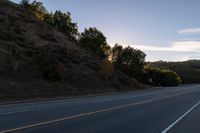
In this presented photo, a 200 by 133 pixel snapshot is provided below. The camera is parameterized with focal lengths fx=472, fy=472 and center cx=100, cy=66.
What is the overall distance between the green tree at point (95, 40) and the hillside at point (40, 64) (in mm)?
21046

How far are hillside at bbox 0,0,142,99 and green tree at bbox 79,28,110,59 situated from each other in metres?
21.0

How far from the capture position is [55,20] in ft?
363

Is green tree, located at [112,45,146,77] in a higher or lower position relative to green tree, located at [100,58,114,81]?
higher

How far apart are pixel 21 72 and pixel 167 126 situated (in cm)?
3689

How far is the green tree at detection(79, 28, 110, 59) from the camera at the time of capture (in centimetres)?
10478

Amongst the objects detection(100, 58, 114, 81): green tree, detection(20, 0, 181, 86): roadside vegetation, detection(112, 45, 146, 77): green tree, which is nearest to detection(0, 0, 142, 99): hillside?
detection(100, 58, 114, 81): green tree

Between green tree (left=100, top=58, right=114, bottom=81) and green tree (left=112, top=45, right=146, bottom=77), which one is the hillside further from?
green tree (left=112, top=45, right=146, bottom=77)

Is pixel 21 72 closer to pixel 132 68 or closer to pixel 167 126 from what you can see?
pixel 167 126

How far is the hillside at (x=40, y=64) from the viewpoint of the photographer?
47875 millimetres

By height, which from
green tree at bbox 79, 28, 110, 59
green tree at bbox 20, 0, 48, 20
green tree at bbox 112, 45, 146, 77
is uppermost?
green tree at bbox 20, 0, 48, 20

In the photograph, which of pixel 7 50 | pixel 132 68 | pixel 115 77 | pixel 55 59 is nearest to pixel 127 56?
pixel 132 68

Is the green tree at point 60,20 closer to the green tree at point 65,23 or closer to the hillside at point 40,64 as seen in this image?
the green tree at point 65,23

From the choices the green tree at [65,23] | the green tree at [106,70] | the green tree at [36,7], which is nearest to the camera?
the green tree at [106,70]

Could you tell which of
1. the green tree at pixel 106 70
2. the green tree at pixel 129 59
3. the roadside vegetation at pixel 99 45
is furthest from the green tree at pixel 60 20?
the green tree at pixel 106 70
